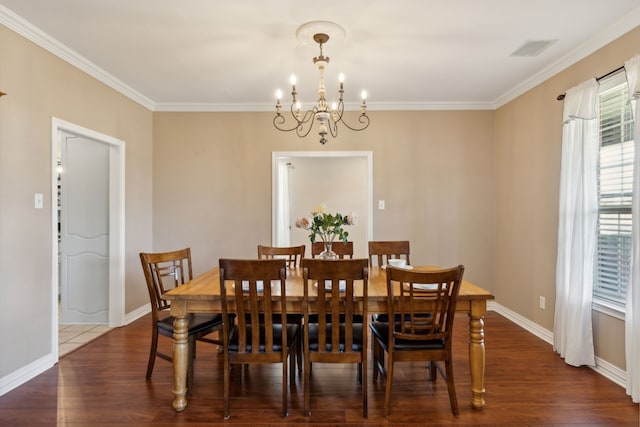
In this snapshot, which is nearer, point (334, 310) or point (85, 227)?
point (334, 310)

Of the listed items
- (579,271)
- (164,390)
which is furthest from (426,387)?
(164,390)

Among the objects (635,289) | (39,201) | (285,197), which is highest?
(285,197)

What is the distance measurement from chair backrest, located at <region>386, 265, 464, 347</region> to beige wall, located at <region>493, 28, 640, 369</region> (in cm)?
154

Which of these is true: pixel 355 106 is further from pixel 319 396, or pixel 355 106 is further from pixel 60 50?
pixel 319 396

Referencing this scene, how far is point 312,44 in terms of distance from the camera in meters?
2.86

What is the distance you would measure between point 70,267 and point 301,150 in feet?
9.52

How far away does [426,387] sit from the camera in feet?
8.23

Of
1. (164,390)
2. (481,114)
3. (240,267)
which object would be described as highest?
(481,114)

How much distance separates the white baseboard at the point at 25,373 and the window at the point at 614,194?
4.32m

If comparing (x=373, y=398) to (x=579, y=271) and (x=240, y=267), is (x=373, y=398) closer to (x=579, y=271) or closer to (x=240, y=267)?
(x=240, y=267)

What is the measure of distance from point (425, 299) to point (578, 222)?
5.48 feet

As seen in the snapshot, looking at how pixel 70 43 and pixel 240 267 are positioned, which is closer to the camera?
pixel 240 267

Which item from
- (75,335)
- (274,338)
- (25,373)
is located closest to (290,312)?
(274,338)

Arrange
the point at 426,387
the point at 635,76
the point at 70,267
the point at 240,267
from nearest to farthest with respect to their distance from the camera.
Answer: the point at 240,267 → the point at 635,76 → the point at 426,387 → the point at 70,267
